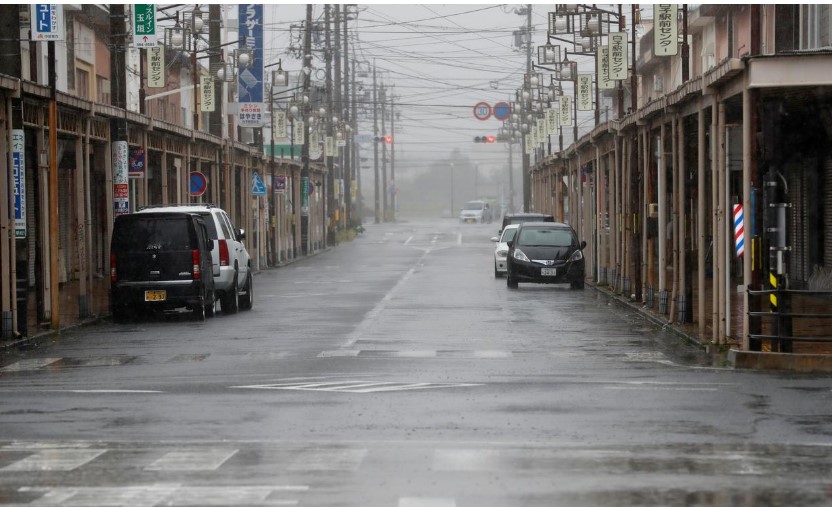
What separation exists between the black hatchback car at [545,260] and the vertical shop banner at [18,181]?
1529 centimetres

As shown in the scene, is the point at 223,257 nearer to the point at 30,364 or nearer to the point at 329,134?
the point at 30,364

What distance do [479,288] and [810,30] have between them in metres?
10.4

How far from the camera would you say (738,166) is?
2772cm

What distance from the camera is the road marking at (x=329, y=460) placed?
33.7ft

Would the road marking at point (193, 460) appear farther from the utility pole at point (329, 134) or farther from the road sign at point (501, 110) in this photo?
the road sign at point (501, 110)

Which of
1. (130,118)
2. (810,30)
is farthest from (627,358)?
(130,118)

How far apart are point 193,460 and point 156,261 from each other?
1606 centimetres

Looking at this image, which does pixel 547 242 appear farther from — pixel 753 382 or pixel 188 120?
pixel 188 120

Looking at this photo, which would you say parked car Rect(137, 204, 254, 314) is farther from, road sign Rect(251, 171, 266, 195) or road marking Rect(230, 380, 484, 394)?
road sign Rect(251, 171, 266, 195)

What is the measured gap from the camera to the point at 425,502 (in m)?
8.98

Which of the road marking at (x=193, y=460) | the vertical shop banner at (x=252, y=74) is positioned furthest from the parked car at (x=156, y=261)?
the vertical shop banner at (x=252, y=74)

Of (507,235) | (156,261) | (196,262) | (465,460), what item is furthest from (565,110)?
(465,460)

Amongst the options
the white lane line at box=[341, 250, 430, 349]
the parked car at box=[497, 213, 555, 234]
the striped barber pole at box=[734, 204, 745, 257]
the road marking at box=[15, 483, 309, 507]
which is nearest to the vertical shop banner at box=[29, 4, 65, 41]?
the white lane line at box=[341, 250, 430, 349]

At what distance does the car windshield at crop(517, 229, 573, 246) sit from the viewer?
3716 cm
